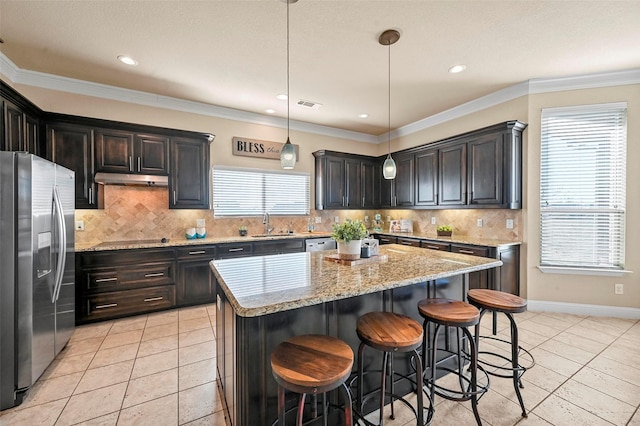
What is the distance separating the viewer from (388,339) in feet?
4.90

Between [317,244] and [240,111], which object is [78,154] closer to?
[240,111]

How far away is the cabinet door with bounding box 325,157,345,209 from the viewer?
17.4 feet

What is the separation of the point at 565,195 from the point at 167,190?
558cm

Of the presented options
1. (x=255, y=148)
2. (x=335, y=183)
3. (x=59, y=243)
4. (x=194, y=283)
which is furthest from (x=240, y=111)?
(x=59, y=243)

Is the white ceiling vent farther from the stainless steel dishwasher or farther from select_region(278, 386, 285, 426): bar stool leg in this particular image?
select_region(278, 386, 285, 426): bar stool leg

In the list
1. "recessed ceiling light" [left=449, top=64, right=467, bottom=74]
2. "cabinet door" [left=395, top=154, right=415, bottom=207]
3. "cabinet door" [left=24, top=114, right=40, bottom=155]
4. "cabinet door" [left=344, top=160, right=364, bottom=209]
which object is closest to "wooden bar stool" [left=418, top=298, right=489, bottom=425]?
"recessed ceiling light" [left=449, top=64, right=467, bottom=74]

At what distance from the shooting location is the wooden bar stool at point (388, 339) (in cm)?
148

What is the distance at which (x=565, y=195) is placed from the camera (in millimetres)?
3586

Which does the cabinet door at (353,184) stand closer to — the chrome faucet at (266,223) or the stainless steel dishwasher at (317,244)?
the stainless steel dishwasher at (317,244)

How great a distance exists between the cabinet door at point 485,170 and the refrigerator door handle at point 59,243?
4.92m

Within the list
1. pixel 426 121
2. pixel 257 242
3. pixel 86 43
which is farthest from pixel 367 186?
pixel 86 43

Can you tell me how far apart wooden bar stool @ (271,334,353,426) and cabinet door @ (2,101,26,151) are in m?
3.43

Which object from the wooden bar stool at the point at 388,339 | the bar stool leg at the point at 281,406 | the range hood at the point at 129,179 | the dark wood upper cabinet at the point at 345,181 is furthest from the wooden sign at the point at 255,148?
the bar stool leg at the point at 281,406

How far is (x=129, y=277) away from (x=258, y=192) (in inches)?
90.6
